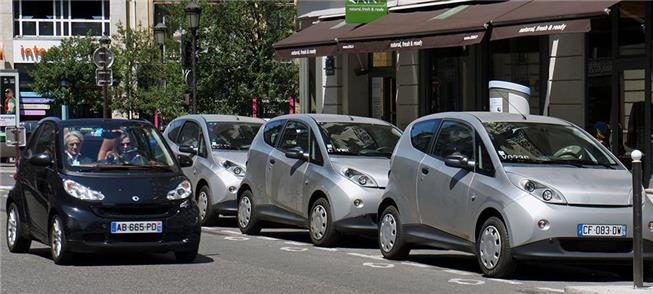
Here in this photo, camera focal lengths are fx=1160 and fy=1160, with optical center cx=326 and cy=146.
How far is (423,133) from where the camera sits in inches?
507

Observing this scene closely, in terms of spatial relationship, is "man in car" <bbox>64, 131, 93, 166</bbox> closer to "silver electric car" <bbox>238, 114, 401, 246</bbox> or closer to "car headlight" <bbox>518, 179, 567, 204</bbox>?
"silver electric car" <bbox>238, 114, 401, 246</bbox>

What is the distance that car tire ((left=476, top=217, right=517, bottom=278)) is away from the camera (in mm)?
10852

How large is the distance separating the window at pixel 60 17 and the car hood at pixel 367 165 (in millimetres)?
41493

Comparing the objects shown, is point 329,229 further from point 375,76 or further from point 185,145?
point 375,76

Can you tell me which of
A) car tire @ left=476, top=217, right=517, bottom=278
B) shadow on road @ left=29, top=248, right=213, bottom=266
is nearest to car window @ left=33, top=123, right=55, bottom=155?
shadow on road @ left=29, top=248, right=213, bottom=266

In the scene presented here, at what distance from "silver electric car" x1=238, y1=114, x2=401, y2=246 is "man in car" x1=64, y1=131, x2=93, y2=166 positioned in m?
3.30

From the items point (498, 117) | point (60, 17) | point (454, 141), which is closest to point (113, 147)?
point (454, 141)

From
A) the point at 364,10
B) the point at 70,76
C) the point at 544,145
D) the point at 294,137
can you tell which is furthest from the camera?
the point at 70,76

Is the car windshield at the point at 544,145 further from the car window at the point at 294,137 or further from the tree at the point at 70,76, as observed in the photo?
the tree at the point at 70,76

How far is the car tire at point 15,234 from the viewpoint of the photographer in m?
12.8

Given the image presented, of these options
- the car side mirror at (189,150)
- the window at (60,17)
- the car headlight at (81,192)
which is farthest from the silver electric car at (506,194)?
the window at (60,17)

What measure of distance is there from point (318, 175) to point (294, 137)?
4.19 ft

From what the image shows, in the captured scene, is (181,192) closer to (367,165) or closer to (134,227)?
(134,227)

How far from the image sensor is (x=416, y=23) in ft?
75.5
